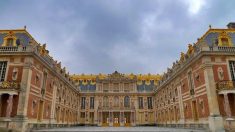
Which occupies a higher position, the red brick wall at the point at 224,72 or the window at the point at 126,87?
the window at the point at 126,87

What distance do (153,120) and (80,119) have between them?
19.0 meters

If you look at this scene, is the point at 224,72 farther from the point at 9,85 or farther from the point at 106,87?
the point at 106,87

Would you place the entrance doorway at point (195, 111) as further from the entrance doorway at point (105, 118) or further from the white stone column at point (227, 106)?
the entrance doorway at point (105, 118)

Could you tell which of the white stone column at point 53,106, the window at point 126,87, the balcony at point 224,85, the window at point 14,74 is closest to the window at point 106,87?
the window at point 126,87

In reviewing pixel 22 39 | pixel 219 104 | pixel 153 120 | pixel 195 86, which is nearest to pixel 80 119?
pixel 153 120

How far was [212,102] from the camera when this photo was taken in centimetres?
1938

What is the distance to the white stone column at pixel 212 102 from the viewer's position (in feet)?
60.8

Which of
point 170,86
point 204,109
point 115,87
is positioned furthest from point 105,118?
point 204,109

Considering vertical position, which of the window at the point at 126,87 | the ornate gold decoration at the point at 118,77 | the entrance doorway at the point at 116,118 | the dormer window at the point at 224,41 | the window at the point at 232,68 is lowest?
the entrance doorway at the point at 116,118

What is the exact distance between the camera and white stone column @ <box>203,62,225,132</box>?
18531 millimetres

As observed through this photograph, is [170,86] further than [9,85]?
Yes

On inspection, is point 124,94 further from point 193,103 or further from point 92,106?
point 193,103

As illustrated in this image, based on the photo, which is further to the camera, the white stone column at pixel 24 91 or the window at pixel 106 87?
the window at pixel 106 87

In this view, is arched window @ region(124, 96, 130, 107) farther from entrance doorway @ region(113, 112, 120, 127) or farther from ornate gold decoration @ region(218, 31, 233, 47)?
ornate gold decoration @ region(218, 31, 233, 47)
